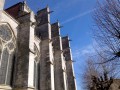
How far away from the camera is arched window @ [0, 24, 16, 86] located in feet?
30.0

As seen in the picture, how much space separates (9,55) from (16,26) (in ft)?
8.46

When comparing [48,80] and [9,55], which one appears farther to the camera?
[48,80]

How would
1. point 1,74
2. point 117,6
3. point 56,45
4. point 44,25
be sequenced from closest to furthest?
point 117,6
point 1,74
point 44,25
point 56,45

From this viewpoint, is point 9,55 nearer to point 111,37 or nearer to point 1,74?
point 1,74

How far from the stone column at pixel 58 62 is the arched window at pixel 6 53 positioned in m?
6.37

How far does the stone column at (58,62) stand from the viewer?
14.9 metres

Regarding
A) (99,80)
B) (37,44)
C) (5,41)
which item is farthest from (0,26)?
(99,80)

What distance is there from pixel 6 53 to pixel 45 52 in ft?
15.0

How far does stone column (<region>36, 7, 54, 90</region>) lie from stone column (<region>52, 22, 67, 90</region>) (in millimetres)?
2077

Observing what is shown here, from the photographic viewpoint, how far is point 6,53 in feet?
32.2

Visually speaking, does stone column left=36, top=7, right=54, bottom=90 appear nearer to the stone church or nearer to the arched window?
the stone church

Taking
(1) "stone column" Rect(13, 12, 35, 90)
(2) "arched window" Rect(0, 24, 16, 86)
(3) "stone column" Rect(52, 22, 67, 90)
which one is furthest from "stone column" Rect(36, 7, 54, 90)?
(2) "arched window" Rect(0, 24, 16, 86)

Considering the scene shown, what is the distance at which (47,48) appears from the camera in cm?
1400

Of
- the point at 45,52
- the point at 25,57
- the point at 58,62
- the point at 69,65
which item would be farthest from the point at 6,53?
the point at 69,65
